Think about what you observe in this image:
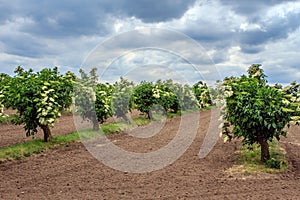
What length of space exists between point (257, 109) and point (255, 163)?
2.07 m

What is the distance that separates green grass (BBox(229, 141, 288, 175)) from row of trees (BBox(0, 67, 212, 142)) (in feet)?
22.9

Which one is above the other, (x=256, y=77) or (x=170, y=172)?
(x=256, y=77)

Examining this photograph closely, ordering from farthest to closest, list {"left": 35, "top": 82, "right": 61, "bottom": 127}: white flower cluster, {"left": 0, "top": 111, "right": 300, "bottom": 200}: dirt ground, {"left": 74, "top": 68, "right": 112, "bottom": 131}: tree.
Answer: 1. {"left": 74, "top": 68, "right": 112, "bottom": 131}: tree
2. {"left": 35, "top": 82, "right": 61, "bottom": 127}: white flower cluster
3. {"left": 0, "top": 111, "right": 300, "bottom": 200}: dirt ground

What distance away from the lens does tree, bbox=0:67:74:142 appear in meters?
13.1

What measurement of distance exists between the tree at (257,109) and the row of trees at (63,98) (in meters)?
6.72

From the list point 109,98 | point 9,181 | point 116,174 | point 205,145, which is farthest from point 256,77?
point 109,98

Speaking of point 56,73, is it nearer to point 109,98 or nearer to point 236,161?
point 109,98

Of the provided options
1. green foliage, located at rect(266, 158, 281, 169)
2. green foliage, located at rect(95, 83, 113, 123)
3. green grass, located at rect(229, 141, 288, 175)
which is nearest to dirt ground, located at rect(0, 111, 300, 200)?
green grass, located at rect(229, 141, 288, 175)

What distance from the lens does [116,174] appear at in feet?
32.4

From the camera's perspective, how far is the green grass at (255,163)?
32.9ft

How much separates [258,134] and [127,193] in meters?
4.59

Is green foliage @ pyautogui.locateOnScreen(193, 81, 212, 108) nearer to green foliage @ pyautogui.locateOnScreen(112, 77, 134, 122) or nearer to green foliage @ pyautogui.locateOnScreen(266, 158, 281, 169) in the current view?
green foliage @ pyautogui.locateOnScreen(112, 77, 134, 122)

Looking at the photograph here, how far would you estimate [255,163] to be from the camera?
1085cm

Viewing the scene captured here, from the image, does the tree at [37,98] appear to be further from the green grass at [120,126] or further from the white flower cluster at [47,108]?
the green grass at [120,126]
